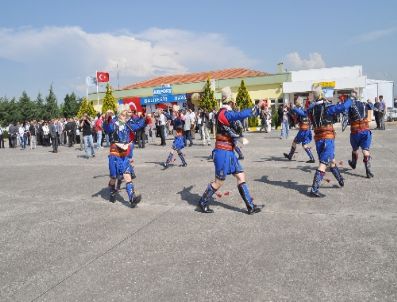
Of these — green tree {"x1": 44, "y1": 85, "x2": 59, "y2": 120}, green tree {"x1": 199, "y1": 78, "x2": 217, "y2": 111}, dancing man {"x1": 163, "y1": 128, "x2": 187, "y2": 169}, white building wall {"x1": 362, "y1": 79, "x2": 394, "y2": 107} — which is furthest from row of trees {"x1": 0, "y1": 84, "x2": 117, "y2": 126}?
dancing man {"x1": 163, "y1": 128, "x2": 187, "y2": 169}

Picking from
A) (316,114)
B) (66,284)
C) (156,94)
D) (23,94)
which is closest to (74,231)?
(66,284)

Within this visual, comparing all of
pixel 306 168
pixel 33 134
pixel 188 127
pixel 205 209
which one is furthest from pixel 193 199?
pixel 33 134

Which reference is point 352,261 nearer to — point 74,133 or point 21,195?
point 21,195

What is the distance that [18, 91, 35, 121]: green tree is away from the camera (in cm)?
6162

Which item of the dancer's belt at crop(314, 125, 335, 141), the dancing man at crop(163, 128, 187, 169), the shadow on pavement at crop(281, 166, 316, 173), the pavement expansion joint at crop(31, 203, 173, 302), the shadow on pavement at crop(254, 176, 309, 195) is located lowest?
the pavement expansion joint at crop(31, 203, 173, 302)

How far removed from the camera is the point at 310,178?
8.93m

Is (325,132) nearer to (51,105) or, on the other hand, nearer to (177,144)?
(177,144)

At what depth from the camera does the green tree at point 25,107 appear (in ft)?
202

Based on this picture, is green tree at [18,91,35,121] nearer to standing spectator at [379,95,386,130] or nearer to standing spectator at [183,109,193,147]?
standing spectator at [183,109,193,147]

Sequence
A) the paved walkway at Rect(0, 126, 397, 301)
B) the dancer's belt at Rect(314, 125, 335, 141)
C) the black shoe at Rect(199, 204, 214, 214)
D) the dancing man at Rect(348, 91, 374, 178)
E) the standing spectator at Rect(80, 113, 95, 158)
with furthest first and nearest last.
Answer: the standing spectator at Rect(80, 113, 95, 158) → the dancing man at Rect(348, 91, 374, 178) → the dancer's belt at Rect(314, 125, 335, 141) → the black shoe at Rect(199, 204, 214, 214) → the paved walkway at Rect(0, 126, 397, 301)

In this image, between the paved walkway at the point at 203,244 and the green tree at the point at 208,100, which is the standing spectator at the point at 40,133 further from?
the paved walkway at the point at 203,244

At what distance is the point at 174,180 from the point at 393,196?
4.85 m

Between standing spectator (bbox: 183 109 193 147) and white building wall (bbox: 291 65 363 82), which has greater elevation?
white building wall (bbox: 291 65 363 82)

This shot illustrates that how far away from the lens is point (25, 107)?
6209 cm
